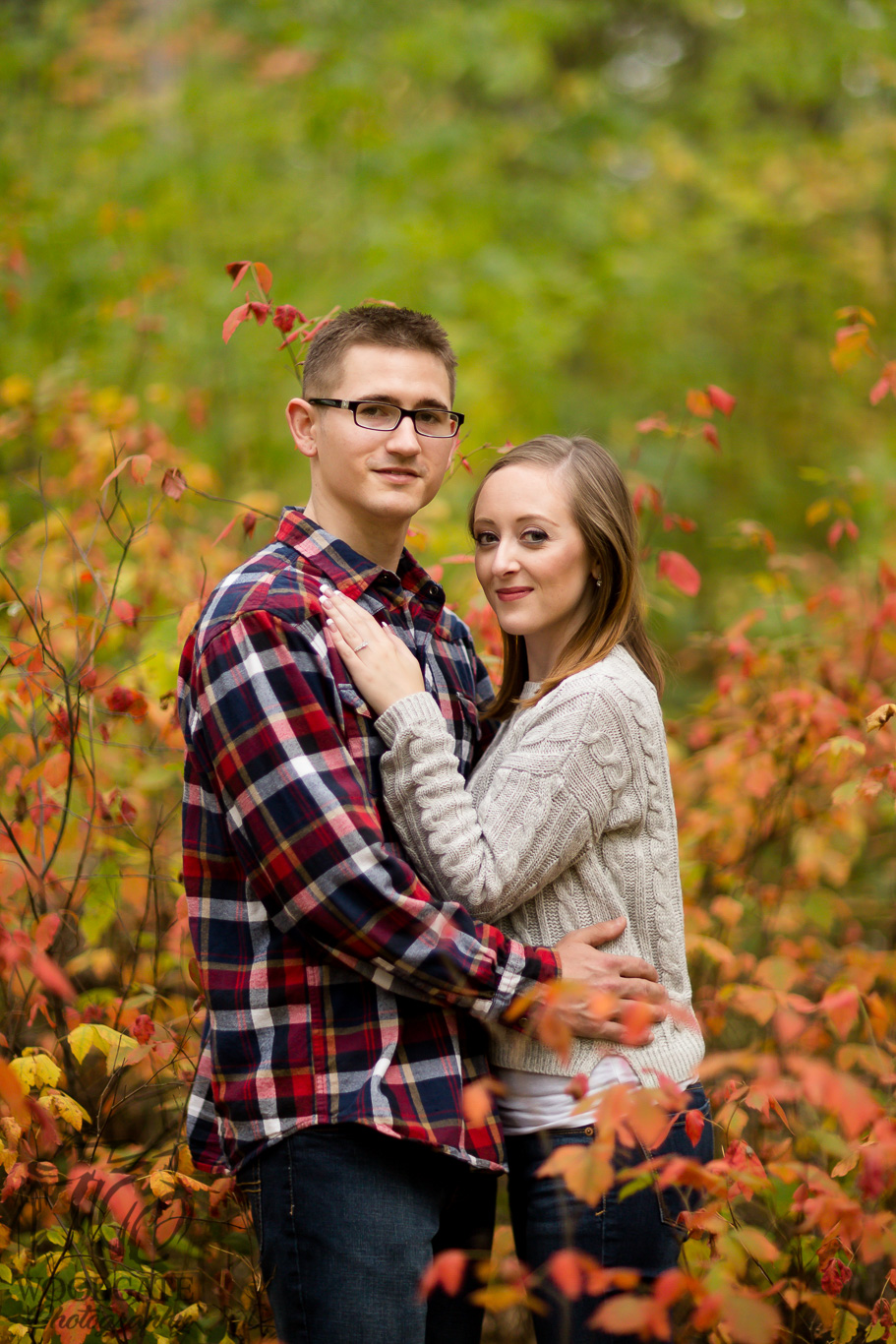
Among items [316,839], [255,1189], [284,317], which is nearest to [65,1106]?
[255,1189]

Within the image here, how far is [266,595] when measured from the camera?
2.04 meters

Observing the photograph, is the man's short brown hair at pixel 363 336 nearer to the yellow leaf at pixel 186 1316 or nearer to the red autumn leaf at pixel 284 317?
the red autumn leaf at pixel 284 317

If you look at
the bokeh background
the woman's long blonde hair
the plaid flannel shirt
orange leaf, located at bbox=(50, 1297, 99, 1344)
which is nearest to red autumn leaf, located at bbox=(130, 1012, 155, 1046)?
orange leaf, located at bbox=(50, 1297, 99, 1344)

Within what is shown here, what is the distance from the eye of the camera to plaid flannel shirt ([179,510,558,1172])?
6.23 ft

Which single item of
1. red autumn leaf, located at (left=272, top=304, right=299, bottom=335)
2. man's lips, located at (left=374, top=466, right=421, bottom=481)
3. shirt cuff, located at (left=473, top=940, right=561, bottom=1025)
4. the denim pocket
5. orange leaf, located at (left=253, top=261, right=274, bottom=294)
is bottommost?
the denim pocket

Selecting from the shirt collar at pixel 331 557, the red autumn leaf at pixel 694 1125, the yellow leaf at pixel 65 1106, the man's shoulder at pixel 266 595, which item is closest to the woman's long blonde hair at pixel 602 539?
the shirt collar at pixel 331 557

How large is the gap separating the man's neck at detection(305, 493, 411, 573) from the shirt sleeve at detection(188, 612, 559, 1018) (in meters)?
0.42

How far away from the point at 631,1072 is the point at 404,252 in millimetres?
6249

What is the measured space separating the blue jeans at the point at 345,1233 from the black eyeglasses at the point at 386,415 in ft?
4.50

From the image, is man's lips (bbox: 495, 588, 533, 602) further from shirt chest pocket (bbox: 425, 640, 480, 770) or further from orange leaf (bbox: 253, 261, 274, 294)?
orange leaf (bbox: 253, 261, 274, 294)

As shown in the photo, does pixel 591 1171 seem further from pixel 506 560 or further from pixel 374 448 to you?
pixel 374 448

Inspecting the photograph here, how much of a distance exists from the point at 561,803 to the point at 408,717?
330 millimetres

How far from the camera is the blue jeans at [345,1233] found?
1.90m

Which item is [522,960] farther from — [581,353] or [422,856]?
[581,353]
